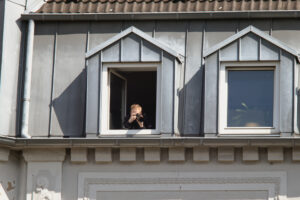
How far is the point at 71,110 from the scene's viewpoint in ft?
93.8

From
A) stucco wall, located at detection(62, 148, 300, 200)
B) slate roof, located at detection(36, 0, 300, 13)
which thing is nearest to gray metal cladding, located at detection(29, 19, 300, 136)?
slate roof, located at detection(36, 0, 300, 13)

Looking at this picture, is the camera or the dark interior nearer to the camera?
the camera

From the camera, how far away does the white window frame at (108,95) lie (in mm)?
28031

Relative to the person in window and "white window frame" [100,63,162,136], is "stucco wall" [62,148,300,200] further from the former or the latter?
the person in window

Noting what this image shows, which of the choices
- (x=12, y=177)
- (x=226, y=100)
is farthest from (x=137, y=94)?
(x=12, y=177)

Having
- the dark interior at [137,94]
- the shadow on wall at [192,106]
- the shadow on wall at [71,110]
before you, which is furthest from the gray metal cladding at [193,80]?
the shadow on wall at [71,110]

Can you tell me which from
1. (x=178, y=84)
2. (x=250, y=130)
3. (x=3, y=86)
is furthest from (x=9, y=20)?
(x=250, y=130)

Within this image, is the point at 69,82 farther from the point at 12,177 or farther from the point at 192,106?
the point at 192,106

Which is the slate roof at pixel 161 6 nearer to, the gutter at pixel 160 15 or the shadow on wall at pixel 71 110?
the gutter at pixel 160 15

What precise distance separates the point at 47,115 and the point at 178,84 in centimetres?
300

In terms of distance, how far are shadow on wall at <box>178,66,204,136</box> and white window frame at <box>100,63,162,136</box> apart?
50cm

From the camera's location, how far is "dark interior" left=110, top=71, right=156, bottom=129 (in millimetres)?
28547

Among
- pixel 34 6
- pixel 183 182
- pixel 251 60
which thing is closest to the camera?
pixel 183 182

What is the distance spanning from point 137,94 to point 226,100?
2.04m
